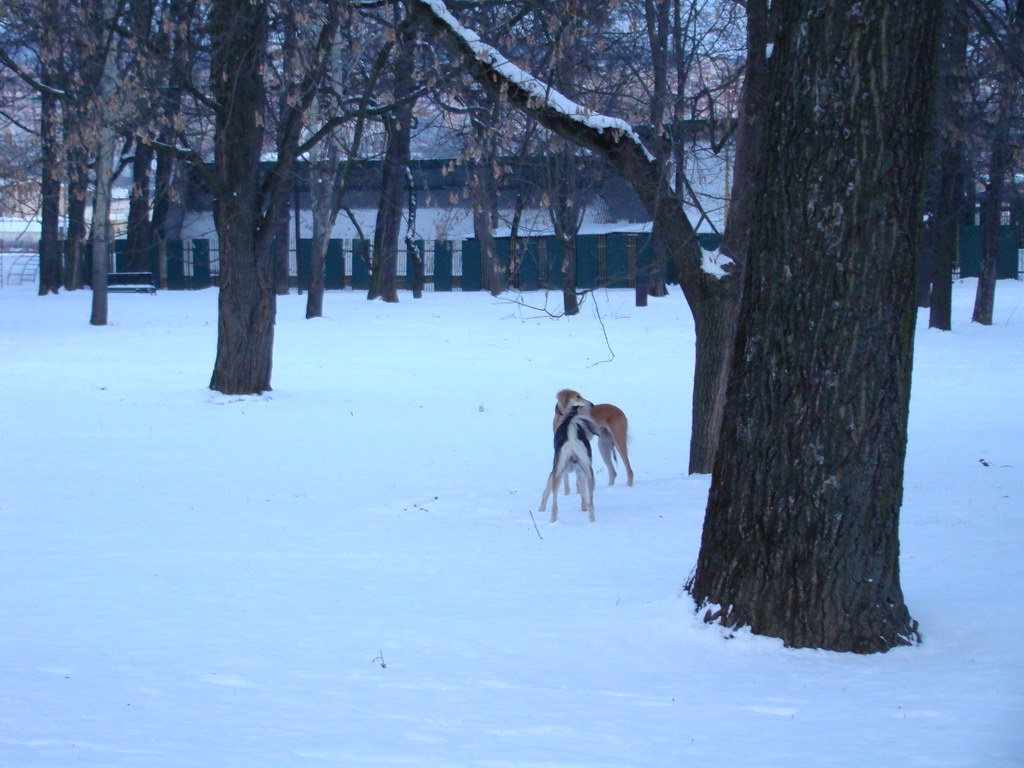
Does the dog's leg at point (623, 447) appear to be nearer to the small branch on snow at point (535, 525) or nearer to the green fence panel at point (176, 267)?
the small branch on snow at point (535, 525)

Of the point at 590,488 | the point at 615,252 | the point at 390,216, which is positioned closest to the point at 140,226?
the point at 390,216

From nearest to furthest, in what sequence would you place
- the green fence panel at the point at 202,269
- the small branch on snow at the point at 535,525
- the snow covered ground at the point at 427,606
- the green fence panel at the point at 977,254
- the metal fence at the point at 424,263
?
the snow covered ground at the point at 427,606
the small branch on snow at the point at 535,525
the green fence panel at the point at 977,254
the metal fence at the point at 424,263
the green fence panel at the point at 202,269

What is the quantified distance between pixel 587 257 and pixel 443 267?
682 centimetres

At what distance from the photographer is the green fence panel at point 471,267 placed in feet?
157

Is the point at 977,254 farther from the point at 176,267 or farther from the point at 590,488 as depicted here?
the point at 590,488

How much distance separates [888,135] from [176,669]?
4.24 m

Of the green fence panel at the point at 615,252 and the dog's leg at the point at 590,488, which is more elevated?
the green fence panel at the point at 615,252

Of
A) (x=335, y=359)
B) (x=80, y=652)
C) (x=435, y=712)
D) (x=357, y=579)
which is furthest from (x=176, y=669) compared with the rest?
(x=335, y=359)

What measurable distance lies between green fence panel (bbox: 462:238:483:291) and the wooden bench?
12938mm

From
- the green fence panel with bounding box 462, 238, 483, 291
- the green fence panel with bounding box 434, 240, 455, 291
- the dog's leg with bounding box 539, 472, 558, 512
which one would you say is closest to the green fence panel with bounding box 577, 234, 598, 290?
the green fence panel with bounding box 462, 238, 483, 291

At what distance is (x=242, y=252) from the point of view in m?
15.9

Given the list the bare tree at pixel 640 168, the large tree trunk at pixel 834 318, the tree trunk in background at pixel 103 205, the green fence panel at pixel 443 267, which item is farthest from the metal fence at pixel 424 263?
the large tree trunk at pixel 834 318

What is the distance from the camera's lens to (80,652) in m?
5.58

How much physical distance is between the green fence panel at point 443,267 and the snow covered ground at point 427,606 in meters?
32.8
